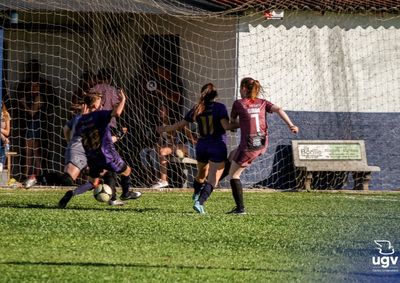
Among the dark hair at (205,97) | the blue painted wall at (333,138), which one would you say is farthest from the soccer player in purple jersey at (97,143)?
the blue painted wall at (333,138)

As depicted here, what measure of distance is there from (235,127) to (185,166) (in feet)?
21.0

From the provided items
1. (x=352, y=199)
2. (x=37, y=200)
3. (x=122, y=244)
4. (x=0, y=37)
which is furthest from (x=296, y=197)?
(x=122, y=244)

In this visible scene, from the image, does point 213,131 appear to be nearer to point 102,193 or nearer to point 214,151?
point 214,151

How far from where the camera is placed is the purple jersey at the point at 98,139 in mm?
15570

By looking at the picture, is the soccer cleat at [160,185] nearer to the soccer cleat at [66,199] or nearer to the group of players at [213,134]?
the group of players at [213,134]

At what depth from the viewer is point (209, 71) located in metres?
22.1

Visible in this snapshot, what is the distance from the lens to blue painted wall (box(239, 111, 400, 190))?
22547 millimetres

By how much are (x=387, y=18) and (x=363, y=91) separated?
58.2 inches

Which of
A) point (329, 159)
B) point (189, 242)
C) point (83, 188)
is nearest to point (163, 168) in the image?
point (329, 159)

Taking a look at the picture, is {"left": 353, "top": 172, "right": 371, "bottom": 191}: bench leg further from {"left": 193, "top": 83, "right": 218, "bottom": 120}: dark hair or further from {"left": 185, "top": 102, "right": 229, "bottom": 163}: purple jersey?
{"left": 193, "top": 83, "right": 218, "bottom": 120}: dark hair

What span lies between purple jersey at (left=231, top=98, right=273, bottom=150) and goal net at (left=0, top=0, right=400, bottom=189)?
20.2 ft

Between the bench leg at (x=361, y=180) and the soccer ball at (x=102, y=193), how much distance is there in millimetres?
8226

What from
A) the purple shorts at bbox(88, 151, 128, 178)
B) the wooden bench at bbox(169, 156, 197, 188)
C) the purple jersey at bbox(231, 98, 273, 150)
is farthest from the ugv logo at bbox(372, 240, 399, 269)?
the wooden bench at bbox(169, 156, 197, 188)

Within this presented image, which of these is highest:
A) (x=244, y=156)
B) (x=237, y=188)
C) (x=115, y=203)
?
(x=244, y=156)
